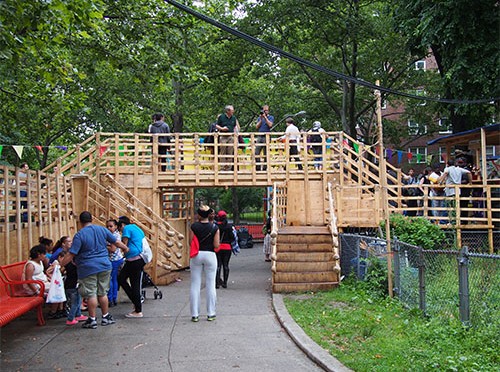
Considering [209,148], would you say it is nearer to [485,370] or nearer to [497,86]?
[497,86]

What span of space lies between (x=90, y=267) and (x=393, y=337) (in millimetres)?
4543

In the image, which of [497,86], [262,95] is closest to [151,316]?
[497,86]

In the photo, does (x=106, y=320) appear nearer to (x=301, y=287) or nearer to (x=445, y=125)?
(x=301, y=287)

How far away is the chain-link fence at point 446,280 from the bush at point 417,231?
13.7 feet

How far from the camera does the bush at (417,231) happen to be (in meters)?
15.9

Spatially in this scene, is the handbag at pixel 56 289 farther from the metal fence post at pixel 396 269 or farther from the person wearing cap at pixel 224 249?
the metal fence post at pixel 396 269

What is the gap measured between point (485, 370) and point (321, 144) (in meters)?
11.0

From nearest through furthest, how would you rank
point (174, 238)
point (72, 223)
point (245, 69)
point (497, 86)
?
point (72, 223), point (174, 238), point (497, 86), point (245, 69)

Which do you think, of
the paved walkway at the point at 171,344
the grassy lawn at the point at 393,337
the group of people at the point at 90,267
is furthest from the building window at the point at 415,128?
the group of people at the point at 90,267

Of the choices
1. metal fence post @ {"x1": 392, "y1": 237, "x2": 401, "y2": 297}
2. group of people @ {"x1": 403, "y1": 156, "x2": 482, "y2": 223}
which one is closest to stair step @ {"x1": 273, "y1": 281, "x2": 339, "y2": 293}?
metal fence post @ {"x1": 392, "y1": 237, "x2": 401, "y2": 297}

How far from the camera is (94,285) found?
852 cm

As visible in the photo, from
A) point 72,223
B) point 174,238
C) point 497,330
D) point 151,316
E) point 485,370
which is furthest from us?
point 174,238

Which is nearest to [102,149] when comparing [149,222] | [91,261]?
[149,222]

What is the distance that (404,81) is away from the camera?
108ft
